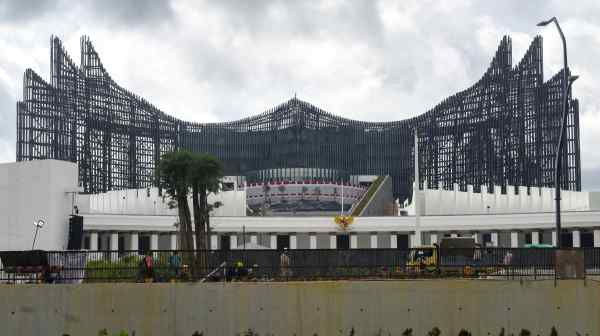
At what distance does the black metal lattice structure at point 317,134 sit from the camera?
133 meters

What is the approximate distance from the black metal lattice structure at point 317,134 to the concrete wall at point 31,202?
60.2 meters

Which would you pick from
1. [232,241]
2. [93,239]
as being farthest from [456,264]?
[232,241]

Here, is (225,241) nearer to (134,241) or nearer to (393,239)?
(134,241)

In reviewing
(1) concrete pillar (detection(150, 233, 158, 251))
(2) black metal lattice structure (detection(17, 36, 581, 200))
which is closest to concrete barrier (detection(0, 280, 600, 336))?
(1) concrete pillar (detection(150, 233, 158, 251))

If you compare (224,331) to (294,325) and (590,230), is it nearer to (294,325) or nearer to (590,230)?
(294,325)

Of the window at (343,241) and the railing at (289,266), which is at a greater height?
the railing at (289,266)

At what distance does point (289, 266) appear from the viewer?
33812 mm

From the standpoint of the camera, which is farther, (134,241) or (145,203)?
(145,203)

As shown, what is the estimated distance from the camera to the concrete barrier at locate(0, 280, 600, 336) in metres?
32.2

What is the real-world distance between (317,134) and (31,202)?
98.7 metres

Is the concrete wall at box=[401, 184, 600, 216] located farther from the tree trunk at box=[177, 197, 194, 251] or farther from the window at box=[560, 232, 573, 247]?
the tree trunk at box=[177, 197, 194, 251]

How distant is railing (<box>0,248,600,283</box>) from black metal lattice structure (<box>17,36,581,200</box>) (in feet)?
325

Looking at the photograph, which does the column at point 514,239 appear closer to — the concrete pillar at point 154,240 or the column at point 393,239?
the column at point 393,239

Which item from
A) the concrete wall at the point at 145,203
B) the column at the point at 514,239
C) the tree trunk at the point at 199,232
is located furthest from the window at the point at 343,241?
the tree trunk at the point at 199,232
